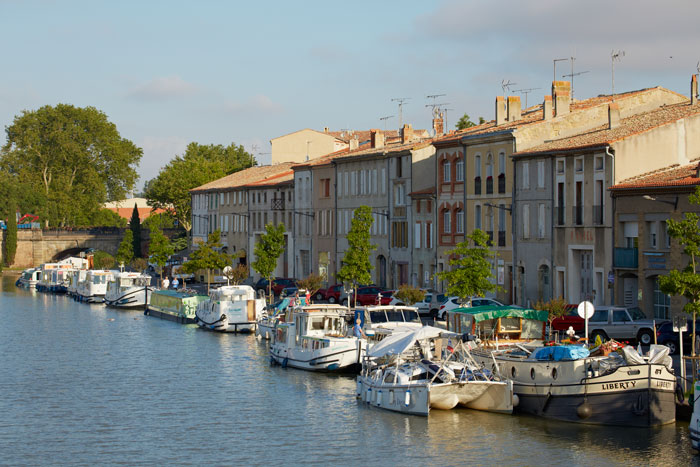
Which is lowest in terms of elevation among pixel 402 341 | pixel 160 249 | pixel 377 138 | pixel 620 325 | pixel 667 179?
pixel 402 341

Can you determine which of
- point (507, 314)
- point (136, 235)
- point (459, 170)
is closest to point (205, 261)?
point (459, 170)

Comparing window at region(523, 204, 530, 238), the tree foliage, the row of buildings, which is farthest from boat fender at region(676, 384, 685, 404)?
the tree foliage

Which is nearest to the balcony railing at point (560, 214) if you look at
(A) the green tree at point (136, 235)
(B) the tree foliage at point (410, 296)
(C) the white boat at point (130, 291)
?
(B) the tree foliage at point (410, 296)

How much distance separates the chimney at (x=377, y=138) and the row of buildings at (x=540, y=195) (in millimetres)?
238

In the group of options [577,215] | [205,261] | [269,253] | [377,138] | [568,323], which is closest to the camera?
[568,323]

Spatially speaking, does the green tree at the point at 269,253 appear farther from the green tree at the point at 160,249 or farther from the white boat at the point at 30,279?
the white boat at the point at 30,279

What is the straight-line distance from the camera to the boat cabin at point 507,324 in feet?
145

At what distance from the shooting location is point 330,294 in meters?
81.2

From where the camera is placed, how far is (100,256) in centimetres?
15188

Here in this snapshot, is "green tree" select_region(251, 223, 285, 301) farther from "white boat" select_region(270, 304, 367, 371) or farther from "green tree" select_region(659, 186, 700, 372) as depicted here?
"green tree" select_region(659, 186, 700, 372)

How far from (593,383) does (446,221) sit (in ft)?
132

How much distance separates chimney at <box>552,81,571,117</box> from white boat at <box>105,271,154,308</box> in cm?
3810

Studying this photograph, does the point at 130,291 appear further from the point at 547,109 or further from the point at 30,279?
the point at 547,109

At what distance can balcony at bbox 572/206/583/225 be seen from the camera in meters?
59.7
